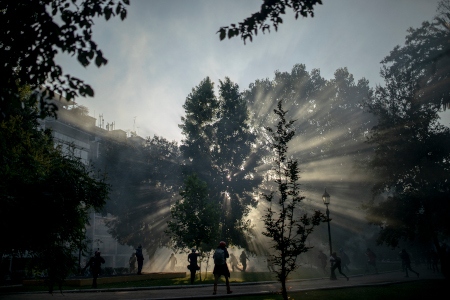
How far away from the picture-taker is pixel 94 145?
205 feet

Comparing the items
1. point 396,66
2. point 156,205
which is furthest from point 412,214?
point 156,205

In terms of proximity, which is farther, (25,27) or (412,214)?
(412,214)

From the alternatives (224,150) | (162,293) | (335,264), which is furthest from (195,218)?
(224,150)

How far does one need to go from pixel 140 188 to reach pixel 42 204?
29.1 m

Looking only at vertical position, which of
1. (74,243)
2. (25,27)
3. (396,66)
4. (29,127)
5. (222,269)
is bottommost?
(222,269)

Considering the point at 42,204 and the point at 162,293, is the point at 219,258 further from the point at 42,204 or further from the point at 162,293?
the point at 42,204

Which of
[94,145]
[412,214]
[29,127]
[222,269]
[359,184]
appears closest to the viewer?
[222,269]

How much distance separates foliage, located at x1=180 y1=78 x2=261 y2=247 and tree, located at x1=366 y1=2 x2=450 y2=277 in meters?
13.7

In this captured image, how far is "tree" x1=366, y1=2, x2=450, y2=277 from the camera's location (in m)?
21.5

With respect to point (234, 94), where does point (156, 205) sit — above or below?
below

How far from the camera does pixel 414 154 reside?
22422 mm

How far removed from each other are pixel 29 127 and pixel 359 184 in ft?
98.9

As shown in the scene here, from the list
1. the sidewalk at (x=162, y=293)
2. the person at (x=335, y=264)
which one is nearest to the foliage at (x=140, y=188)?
the person at (x=335, y=264)

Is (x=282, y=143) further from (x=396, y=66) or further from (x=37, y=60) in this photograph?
(x=396, y=66)
